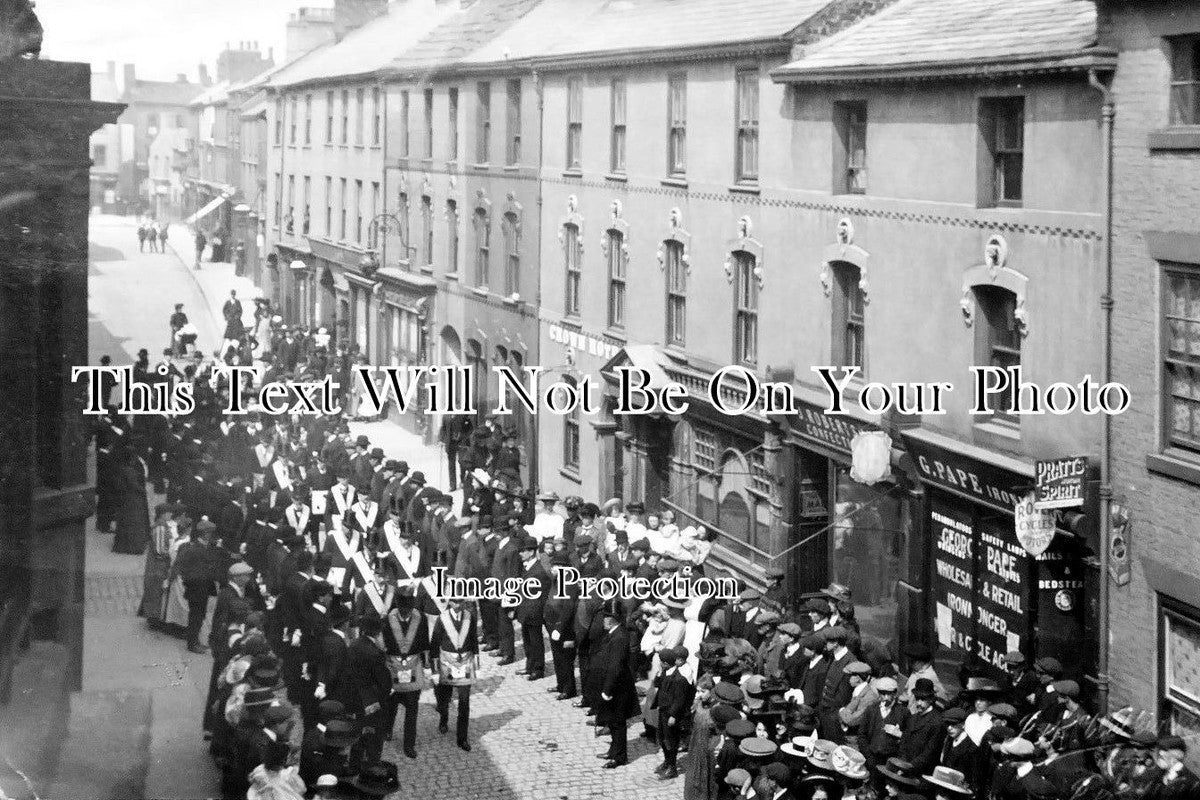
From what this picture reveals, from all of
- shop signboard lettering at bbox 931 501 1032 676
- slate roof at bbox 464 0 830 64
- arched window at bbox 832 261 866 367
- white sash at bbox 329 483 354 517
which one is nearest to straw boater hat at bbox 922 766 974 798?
shop signboard lettering at bbox 931 501 1032 676

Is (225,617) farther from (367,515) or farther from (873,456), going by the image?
(873,456)

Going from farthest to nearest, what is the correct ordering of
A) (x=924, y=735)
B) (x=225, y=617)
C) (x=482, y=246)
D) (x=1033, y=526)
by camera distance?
(x=482, y=246) < (x=1033, y=526) < (x=225, y=617) < (x=924, y=735)

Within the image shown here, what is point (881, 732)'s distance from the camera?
13727mm

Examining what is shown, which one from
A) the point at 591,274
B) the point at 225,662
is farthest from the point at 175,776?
the point at 591,274

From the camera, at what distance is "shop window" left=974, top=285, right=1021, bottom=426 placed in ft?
57.6

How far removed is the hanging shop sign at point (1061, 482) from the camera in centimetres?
1567

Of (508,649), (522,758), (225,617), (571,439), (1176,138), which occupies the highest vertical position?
(1176,138)

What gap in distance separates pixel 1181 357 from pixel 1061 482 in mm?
1942

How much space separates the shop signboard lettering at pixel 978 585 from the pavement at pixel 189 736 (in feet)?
12.9

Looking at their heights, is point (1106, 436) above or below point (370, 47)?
below

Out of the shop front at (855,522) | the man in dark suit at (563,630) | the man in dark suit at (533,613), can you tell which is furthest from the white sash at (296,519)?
the shop front at (855,522)

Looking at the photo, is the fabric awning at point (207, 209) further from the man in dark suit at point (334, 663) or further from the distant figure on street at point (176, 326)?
the man in dark suit at point (334, 663)

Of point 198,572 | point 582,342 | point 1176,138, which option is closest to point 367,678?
point 198,572

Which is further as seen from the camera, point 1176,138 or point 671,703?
point 671,703
